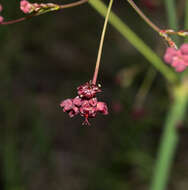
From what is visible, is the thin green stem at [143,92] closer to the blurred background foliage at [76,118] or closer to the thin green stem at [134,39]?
the blurred background foliage at [76,118]

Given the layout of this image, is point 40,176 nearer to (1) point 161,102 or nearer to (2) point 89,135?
(2) point 89,135

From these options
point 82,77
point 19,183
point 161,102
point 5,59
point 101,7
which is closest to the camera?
point 101,7

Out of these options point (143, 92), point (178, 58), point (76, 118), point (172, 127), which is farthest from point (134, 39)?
point (76, 118)

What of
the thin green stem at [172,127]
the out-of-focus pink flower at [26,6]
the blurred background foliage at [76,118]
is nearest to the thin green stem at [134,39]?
the thin green stem at [172,127]

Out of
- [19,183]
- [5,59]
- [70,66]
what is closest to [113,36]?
[70,66]

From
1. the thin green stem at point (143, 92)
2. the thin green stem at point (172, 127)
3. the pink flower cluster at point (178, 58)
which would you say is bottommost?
the thin green stem at point (172, 127)

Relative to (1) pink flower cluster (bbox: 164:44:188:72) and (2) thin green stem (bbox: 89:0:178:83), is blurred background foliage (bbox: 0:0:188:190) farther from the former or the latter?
(1) pink flower cluster (bbox: 164:44:188:72)
